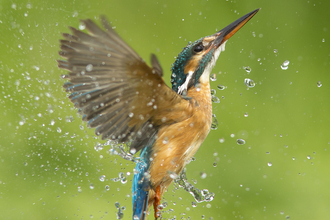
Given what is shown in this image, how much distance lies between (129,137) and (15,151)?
132 centimetres

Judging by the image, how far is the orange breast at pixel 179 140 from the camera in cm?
117

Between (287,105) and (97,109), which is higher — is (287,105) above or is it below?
above

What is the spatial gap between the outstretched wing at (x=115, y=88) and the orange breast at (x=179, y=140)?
1.3 inches

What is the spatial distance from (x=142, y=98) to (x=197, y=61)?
14.3 inches

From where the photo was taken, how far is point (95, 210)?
2211mm

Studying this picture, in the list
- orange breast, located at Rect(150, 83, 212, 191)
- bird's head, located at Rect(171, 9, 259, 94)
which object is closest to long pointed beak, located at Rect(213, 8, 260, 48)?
bird's head, located at Rect(171, 9, 259, 94)

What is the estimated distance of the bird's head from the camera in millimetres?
1292

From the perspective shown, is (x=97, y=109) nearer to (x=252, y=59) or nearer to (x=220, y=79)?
(x=220, y=79)

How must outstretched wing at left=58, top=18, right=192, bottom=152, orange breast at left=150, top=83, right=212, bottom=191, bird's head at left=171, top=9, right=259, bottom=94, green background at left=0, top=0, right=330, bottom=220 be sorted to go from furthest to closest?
green background at left=0, top=0, right=330, bottom=220, bird's head at left=171, top=9, right=259, bottom=94, orange breast at left=150, top=83, right=212, bottom=191, outstretched wing at left=58, top=18, right=192, bottom=152

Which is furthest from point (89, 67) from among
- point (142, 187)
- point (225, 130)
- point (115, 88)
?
point (225, 130)

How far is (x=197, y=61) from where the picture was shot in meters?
1.30

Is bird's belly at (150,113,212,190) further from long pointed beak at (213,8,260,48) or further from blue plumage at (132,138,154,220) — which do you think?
long pointed beak at (213,8,260,48)

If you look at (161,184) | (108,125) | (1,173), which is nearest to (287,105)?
(161,184)

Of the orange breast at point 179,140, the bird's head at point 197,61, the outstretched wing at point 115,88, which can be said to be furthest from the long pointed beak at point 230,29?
the outstretched wing at point 115,88
